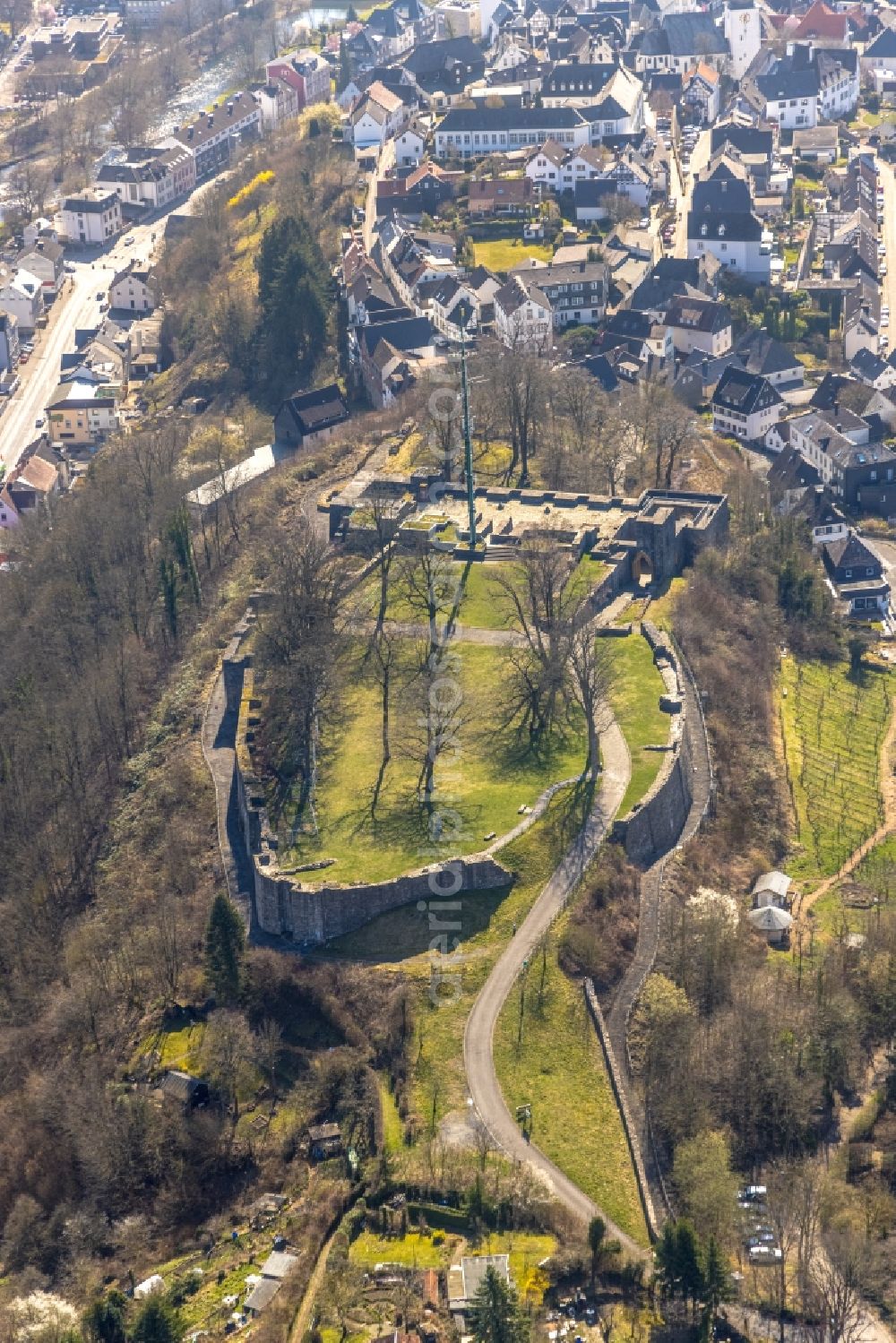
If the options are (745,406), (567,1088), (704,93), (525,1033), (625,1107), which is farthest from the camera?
(704,93)

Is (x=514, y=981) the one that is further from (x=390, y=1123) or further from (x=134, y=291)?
(x=134, y=291)

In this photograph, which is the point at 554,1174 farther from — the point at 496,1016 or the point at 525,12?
the point at 525,12

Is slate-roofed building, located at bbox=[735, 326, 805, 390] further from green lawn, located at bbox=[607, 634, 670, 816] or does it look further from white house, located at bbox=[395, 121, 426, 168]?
green lawn, located at bbox=[607, 634, 670, 816]

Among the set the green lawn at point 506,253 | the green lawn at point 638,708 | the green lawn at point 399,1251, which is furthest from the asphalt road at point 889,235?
the green lawn at point 399,1251

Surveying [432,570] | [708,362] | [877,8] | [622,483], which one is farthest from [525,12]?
[432,570]

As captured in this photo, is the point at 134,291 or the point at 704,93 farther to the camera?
the point at 704,93

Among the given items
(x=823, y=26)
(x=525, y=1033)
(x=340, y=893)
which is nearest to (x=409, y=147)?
(x=823, y=26)
